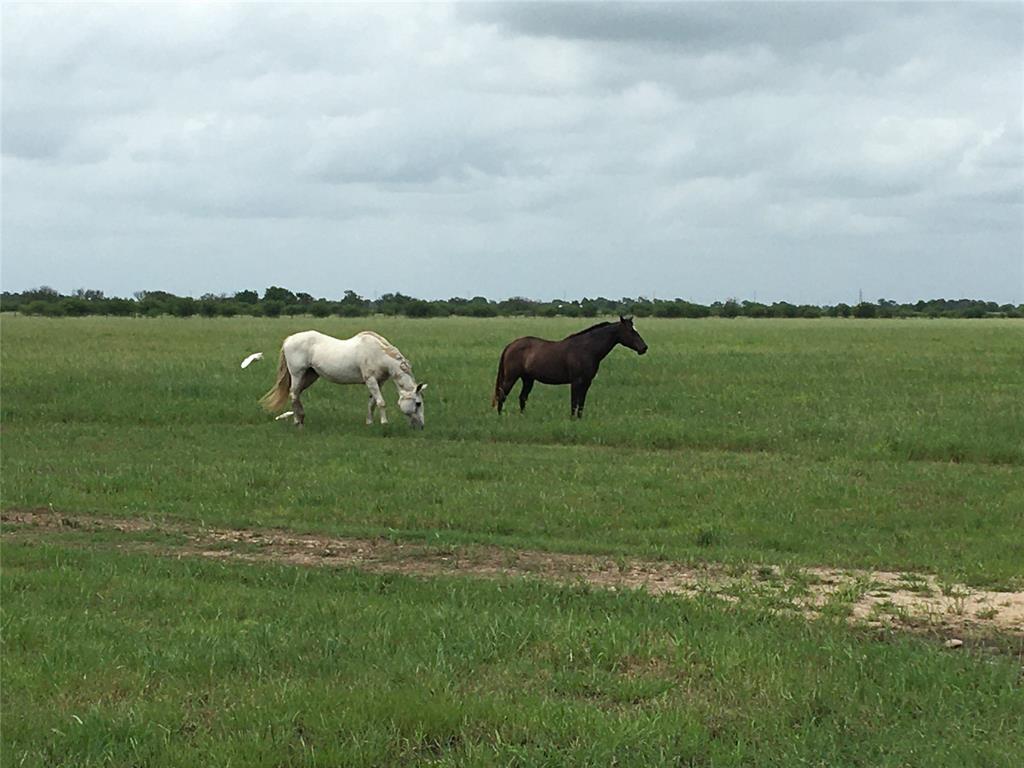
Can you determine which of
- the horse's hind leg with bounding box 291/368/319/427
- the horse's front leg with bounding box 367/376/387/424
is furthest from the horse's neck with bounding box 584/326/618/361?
the horse's hind leg with bounding box 291/368/319/427

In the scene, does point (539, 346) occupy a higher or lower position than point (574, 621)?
higher

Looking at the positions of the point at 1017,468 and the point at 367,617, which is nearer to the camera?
the point at 367,617

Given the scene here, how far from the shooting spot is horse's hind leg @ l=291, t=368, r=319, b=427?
66.0ft

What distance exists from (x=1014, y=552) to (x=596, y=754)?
658cm

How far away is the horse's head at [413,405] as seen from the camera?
19453 mm

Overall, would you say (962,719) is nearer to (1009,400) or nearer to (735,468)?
(735,468)

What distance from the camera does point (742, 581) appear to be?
8.79 m

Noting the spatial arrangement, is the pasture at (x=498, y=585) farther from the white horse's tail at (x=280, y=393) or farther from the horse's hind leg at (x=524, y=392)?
the white horse's tail at (x=280, y=393)

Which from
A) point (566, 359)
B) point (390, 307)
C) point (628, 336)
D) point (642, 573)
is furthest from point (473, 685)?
point (390, 307)

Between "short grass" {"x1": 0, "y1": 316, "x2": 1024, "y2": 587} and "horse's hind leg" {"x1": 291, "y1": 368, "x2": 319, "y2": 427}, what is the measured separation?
270 mm

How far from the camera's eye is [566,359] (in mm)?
20719

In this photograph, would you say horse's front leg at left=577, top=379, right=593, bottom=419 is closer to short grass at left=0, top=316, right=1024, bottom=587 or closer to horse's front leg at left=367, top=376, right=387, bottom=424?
short grass at left=0, top=316, right=1024, bottom=587

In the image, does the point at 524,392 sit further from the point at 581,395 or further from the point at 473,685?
the point at 473,685

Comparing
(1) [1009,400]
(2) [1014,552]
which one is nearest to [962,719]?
(2) [1014,552]
